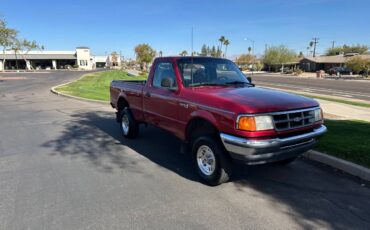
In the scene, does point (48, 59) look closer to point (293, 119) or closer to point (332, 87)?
point (332, 87)

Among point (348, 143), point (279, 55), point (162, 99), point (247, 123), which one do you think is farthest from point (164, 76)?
point (279, 55)

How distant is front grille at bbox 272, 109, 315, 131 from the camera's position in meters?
4.14

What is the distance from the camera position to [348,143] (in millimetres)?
6121

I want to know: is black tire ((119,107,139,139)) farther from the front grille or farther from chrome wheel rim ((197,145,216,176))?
the front grille

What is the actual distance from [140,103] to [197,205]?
3.32 m

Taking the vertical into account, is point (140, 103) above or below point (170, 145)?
above

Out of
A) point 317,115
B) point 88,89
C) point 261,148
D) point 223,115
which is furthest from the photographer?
point 88,89

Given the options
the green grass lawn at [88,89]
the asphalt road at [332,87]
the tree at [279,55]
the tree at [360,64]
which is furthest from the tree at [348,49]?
the green grass lawn at [88,89]

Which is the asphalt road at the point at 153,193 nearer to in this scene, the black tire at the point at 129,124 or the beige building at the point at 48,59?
the black tire at the point at 129,124

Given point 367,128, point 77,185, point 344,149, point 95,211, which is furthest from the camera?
point 367,128

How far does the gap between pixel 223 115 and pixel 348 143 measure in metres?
3.43

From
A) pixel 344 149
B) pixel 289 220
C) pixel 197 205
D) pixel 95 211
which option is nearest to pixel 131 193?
pixel 95 211

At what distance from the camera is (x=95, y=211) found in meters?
3.79

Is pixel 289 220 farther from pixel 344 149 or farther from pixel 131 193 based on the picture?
pixel 344 149
